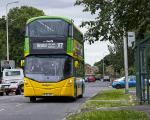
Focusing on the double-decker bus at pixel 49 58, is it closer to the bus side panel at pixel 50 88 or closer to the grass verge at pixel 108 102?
the bus side panel at pixel 50 88

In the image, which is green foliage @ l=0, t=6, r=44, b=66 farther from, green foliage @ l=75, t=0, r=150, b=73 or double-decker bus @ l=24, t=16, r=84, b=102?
green foliage @ l=75, t=0, r=150, b=73

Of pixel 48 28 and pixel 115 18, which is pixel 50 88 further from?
pixel 115 18

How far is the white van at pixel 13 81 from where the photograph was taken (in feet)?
163

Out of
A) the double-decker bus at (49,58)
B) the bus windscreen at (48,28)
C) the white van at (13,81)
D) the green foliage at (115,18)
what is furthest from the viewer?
the white van at (13,81)

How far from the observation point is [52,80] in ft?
107

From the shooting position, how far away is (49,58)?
32781 mm

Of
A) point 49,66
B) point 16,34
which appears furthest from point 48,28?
point 16,34

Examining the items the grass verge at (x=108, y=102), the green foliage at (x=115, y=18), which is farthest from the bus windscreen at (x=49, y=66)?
the green foliage at (x=115, y=18)

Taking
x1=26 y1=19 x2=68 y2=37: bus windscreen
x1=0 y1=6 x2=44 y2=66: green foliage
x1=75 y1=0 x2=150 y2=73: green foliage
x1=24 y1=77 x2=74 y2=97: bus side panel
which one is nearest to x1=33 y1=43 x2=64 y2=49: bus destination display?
x1=26 y1=19 x2=68 y2=37: bus windscreen

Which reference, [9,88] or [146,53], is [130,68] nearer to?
[9,88]

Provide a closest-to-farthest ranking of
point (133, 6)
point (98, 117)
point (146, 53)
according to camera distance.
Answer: point (133, 6) → point (98, 117) → point (146, 53)

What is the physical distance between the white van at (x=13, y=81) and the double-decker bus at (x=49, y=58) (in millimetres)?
16831

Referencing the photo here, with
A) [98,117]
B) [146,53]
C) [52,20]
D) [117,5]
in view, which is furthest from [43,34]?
[117,5]

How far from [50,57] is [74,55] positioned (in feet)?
4.86
